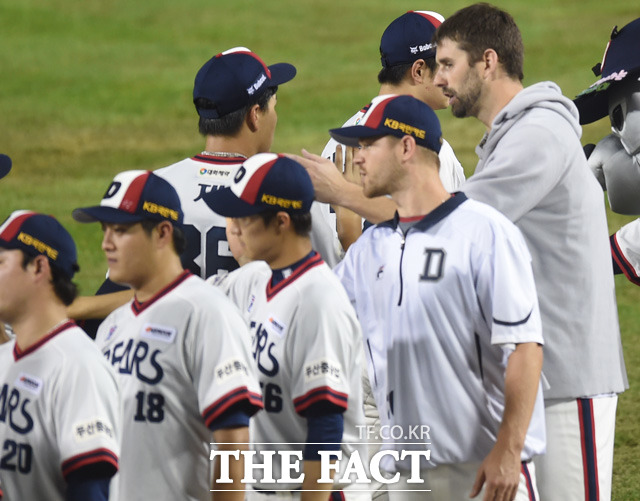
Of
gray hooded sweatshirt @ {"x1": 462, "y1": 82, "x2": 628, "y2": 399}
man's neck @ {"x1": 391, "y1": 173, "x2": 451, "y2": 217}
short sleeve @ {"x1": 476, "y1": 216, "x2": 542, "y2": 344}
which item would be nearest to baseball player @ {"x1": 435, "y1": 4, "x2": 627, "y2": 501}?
gray hooded sweatshirt @ {"x1": 462, "y1": 82, "x2": 628, "y2": 399}

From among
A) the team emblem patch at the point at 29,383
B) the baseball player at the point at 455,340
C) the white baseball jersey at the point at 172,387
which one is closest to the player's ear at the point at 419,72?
the baseball player at the point at 455,340

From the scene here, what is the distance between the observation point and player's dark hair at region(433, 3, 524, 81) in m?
4.64

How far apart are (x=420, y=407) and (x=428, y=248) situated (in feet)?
1.63

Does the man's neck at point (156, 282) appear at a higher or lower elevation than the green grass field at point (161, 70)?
lower

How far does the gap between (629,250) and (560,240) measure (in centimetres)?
177

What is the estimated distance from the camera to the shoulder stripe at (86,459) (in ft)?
11.4

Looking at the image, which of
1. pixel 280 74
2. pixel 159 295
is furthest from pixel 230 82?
pixel 159 295

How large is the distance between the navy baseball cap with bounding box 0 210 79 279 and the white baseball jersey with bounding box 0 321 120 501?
277 millimetres

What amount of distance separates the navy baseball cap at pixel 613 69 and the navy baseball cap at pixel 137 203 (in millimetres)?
2293

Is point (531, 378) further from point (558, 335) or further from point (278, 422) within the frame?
point (278, 422)

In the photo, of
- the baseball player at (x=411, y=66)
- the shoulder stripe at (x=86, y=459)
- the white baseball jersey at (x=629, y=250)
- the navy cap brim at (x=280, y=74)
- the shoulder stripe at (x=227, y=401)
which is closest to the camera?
the shoulder stripe at (x=86, y=459)

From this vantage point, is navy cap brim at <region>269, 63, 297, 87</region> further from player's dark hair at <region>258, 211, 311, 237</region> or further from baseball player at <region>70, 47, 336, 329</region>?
player's dark hair at <region>258, 211, 311, 237</region>

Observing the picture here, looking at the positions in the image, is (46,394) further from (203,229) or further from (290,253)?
(203,229)

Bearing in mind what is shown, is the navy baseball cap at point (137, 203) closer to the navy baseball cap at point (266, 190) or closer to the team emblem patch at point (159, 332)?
the navy baseball cap at point (266, 190)
